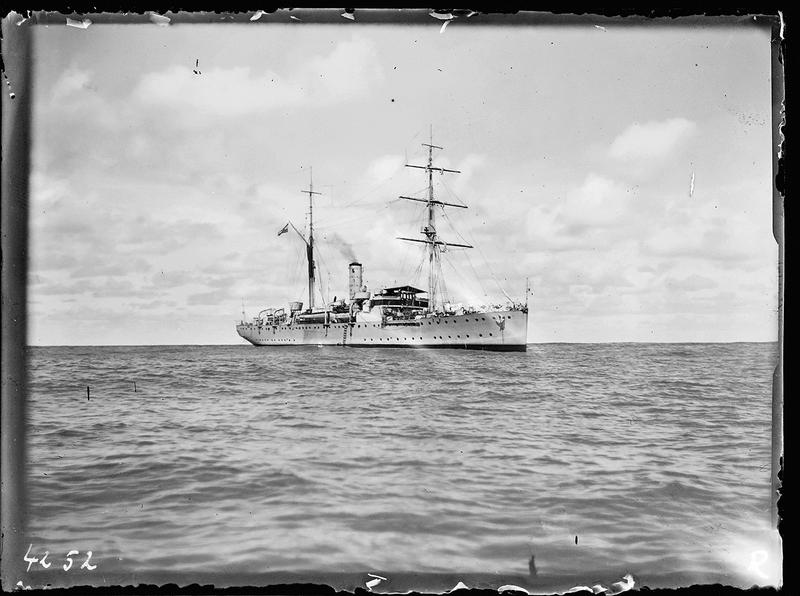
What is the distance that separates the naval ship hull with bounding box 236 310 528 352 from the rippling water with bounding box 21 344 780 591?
1138 inches

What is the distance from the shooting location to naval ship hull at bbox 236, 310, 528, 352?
37250mm

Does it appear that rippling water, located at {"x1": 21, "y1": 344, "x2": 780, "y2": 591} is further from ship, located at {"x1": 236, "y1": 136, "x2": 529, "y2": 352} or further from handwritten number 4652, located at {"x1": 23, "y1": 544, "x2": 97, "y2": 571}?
ship, located at {"x1": 236, "y1": 136, "x2": 529, "y2": 352}

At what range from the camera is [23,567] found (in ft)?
13.7

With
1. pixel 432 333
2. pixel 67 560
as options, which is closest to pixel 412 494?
pixel 67 560

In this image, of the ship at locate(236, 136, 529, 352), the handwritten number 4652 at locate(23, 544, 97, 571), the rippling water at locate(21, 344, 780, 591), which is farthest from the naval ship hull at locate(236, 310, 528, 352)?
the handwritten number 4652 at locate(23, 544, 97, 571)

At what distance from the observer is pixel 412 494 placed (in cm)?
503

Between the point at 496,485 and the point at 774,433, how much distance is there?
2.46 m

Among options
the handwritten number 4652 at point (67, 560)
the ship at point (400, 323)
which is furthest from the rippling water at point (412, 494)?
the ship at point (400, 323)

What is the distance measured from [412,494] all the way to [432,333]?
117 feet

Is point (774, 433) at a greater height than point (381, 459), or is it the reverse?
point (774, 433)

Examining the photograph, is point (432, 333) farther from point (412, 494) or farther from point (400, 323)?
point (412, 494)

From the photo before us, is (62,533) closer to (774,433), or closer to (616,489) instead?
(616,489)

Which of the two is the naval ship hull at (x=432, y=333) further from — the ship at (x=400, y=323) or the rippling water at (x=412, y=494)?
the rippling water at (x=412, y=494)

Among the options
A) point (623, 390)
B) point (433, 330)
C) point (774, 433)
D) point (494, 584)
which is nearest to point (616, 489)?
point (774, 433)
